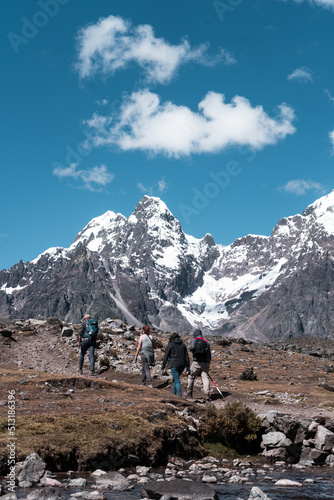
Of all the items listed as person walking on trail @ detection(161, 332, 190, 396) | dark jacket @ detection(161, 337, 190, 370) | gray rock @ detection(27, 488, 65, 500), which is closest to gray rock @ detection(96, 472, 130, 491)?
gray rock @ detection(27, 488, 65, 500)

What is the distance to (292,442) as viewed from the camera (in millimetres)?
16188

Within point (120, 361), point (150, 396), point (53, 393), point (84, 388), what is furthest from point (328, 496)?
point (120, 361)

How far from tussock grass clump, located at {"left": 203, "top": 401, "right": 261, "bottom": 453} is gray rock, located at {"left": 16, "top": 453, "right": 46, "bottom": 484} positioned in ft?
21.4

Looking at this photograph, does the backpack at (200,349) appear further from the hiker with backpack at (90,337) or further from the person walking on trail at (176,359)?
the hiker with backpack at (90,337)

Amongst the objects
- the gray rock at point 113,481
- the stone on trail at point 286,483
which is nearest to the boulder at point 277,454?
the stone on trail at point 286,483

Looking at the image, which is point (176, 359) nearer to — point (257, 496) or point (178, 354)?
point (178, 354)

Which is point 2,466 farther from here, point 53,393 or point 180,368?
point 180,368

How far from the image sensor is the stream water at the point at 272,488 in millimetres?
10820

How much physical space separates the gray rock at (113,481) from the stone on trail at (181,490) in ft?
2.60

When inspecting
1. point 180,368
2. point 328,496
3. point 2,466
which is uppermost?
point 180,368

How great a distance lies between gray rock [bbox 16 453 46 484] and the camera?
1122 centimetres

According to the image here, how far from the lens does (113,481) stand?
1161 cm

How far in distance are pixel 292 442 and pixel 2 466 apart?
970 cm

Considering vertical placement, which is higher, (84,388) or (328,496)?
(84,388)
